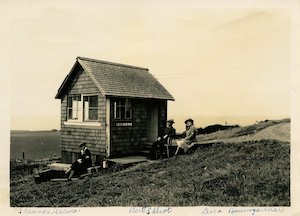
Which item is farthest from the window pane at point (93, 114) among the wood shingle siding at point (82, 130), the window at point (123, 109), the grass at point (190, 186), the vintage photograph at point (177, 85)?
the grass at point (190, 186)

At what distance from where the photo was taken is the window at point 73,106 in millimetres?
8125

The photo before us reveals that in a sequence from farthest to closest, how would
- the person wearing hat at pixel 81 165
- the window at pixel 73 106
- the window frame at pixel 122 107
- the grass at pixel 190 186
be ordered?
the window at pixel 73 106 < the window frame at pixel 122 107 < the person wearing hat at pixel 81 165 < the grass at pixel 190 186

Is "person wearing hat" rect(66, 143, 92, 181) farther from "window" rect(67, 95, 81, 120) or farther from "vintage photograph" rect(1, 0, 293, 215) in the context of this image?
"window" rect(67, 95, 81, 120)

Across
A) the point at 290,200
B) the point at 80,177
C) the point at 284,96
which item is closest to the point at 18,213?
the point at 80,177

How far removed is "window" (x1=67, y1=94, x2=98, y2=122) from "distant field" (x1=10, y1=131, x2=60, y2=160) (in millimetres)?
572

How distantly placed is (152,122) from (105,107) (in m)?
1.66

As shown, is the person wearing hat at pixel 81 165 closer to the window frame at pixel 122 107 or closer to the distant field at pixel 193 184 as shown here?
the distant field at pixel 193 184

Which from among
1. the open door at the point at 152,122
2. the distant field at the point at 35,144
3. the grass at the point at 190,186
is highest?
the open door at the point at 152,122

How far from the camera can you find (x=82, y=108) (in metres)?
7.97

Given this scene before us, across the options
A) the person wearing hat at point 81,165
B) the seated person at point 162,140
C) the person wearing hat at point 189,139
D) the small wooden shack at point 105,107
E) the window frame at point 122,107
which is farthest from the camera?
the window frame at point 122,107

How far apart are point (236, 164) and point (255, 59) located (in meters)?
1.77

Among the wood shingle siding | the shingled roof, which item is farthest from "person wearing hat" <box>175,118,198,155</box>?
the wood shingle siding

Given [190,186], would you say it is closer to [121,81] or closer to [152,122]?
[121,81]

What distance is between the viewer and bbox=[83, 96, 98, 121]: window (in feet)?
26.0
